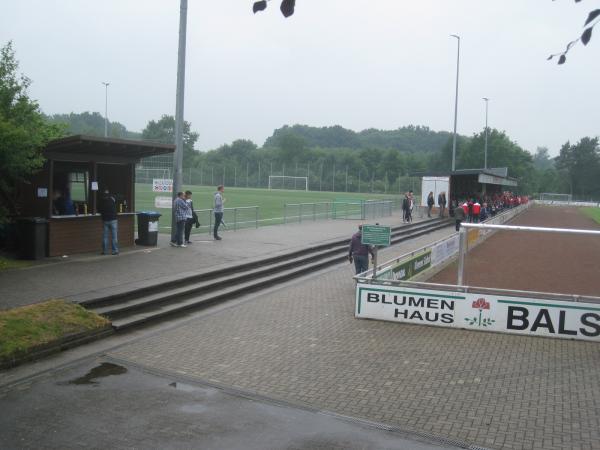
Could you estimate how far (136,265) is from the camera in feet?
48.2

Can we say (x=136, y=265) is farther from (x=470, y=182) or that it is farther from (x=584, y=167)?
(x=584, y=167)

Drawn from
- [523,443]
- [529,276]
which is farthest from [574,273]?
[523,443]

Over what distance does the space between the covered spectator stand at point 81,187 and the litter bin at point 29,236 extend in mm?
485

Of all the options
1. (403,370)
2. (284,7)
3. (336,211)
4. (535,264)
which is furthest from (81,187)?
(336,211)

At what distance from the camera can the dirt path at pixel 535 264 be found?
10445 mm

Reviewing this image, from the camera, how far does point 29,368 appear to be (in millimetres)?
8352

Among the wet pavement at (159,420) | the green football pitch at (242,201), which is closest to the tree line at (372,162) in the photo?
the green football pitch at (242,201)

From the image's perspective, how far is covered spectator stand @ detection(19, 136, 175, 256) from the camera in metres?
15.2

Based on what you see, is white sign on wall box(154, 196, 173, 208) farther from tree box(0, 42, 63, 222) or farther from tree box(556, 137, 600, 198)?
tree box(556, 137, 600, 198)

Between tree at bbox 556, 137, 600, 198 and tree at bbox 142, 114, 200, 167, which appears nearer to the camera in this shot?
tree at bbox 142, 114, 200, 167

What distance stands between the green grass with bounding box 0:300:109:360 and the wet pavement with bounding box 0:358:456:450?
789mm

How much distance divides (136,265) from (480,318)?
8.01m

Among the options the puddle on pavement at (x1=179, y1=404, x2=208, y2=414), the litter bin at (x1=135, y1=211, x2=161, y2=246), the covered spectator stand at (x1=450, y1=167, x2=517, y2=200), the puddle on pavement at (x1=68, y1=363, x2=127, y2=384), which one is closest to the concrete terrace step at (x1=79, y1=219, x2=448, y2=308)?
the puddle on pavement at (x1=68, y1=363, x2=127, y2=384)

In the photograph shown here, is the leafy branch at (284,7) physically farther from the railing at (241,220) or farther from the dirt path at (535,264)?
the railing at (241,220)
